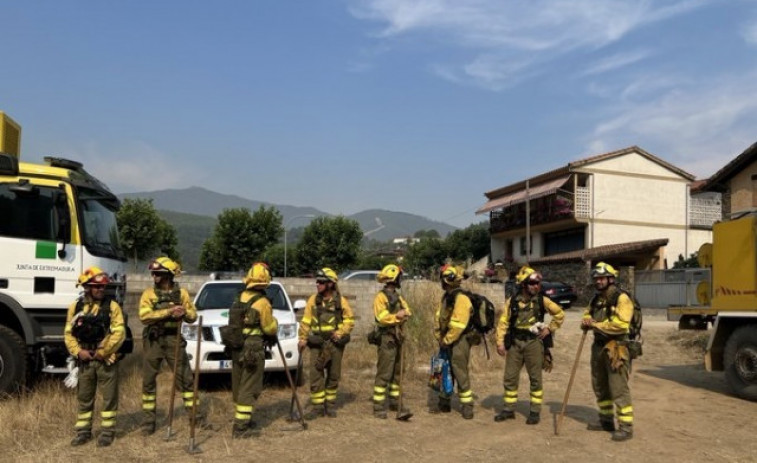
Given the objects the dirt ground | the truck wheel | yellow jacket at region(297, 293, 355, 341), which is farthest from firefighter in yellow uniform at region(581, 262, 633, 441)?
the truck wheel

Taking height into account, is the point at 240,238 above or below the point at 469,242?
below

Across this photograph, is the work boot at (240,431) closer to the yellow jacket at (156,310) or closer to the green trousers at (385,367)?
the yellow jacket at (156,310)

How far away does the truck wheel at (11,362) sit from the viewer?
7160mm

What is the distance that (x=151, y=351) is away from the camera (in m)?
6.53

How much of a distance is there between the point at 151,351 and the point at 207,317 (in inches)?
84.3

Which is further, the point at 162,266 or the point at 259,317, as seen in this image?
the point at 162,266

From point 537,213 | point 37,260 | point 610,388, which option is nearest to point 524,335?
point 610,388

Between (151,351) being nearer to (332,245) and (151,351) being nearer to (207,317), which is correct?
(207,317)

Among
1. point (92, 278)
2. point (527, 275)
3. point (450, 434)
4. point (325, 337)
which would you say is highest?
point (527, 275)

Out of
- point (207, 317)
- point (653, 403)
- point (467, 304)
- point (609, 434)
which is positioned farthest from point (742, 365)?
point (207, 317)

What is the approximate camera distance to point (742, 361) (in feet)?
27.7

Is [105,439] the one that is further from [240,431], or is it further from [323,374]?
[323,374]

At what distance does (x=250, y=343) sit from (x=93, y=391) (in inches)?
63.5

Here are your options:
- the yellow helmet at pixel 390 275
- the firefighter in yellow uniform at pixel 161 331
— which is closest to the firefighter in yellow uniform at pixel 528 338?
the yellow helmet at pixel 390 275
